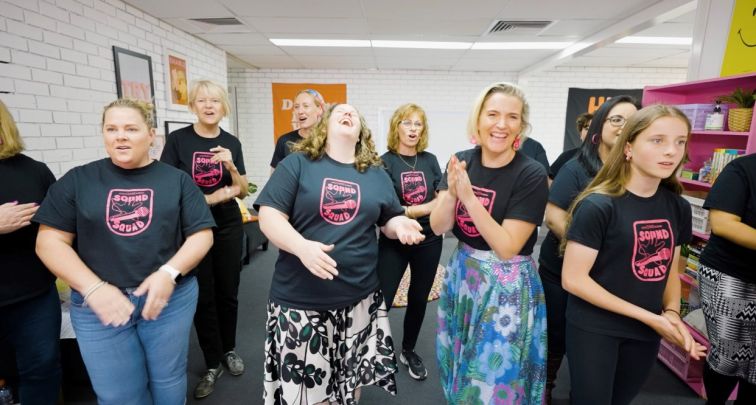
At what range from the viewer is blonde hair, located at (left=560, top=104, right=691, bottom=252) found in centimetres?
132

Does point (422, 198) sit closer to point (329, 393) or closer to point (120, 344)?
point (329, 393)

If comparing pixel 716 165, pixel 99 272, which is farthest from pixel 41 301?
pixel 716 165

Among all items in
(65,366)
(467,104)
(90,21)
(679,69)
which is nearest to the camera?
(65,366)

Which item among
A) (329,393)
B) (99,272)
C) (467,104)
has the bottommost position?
(329,393)

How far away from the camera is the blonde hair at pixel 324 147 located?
5.26 feet

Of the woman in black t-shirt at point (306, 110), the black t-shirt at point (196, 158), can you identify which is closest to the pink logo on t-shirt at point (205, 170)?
the black t-shirt at point (196, 158)

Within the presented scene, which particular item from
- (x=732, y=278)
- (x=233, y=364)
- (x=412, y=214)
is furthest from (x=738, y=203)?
(x=233, y=364)

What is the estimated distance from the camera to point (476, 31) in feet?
14.5

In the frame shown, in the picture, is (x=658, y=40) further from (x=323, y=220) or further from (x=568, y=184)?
(x=323, y=220)

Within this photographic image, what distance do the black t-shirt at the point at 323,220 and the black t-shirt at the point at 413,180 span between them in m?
0.77

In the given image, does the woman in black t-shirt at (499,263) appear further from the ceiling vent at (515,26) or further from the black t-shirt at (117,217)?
the ceiling vent at (515,26)

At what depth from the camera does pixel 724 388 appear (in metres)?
1.88

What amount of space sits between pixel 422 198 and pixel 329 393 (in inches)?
49.2

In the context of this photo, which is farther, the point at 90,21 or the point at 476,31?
the point at 476,31
